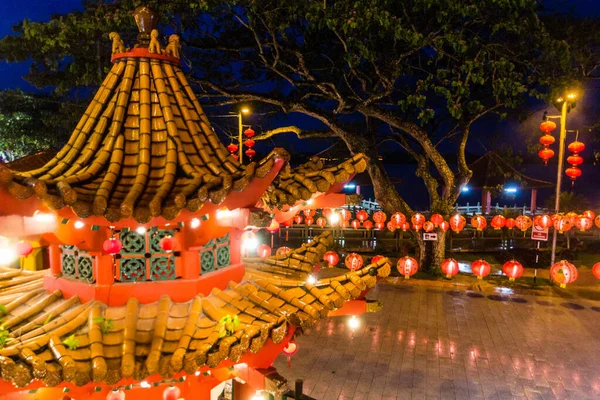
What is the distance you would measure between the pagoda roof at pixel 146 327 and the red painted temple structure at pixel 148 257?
14 millimetres

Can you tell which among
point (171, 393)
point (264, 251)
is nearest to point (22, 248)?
point (171, 393)

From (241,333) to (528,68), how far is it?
16582mm

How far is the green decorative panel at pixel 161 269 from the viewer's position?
13.8 feet

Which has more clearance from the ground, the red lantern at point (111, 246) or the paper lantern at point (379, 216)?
the red lantern at point (111, 246)

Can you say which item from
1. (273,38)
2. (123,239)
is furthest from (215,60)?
(123,239)

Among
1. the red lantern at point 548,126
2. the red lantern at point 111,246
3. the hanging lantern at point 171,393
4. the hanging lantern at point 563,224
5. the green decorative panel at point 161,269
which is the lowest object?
the hanging lantern at point 171,393

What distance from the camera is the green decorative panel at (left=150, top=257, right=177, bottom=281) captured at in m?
4.21

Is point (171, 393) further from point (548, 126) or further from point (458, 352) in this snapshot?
point (548, 126)

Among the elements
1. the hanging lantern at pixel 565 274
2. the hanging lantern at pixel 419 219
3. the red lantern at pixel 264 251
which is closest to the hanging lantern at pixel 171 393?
the red lantern at pixel 264 251

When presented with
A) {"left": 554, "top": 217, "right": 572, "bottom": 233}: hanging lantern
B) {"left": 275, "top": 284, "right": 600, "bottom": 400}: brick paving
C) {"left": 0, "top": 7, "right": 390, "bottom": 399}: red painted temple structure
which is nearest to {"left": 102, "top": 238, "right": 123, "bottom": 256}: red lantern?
{"left": 0, "top": 7, "right": 390, "bottom": 399}: red painted temple structure

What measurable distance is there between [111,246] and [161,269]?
22.7 inches

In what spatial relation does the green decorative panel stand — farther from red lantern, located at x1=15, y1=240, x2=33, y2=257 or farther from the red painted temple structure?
red lantern, located at x1=15, y1=240, x2=33, y2=257

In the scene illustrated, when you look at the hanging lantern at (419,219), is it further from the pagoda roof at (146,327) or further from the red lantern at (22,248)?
the red lantern at (22,248)

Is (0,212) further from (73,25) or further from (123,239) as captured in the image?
(73,25)
